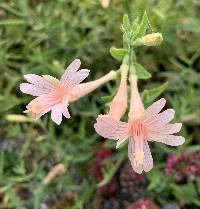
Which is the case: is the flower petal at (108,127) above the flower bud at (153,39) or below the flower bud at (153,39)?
below

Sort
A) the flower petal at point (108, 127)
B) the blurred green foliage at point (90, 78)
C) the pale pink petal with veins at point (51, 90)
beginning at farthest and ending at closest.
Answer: the blurred green foliage at point (90, 78), the pale pink petal with veins at point (51, 90), the flower petal at point (108, 127)

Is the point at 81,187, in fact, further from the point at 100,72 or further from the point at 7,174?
the point at 100,72

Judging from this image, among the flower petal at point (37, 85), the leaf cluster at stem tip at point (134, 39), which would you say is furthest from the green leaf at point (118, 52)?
the flower petal at point (37, 85)

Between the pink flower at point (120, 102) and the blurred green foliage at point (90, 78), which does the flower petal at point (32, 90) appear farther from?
the blurred green foliage at point (90, 78)

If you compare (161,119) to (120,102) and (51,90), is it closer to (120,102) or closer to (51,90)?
(120,102)

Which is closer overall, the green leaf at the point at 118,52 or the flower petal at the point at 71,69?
the flower petal at the point at 71,69

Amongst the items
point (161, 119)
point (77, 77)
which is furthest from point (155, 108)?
point (77, 77)
